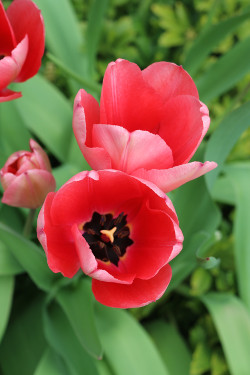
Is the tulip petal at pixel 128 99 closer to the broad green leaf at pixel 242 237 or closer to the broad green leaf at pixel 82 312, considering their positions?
the broad green leaf at pixel 82 312

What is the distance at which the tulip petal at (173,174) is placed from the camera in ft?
2.23

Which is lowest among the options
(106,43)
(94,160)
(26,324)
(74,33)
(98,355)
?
(26,324)

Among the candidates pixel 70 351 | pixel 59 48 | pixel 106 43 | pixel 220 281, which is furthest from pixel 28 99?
pixel 220 281

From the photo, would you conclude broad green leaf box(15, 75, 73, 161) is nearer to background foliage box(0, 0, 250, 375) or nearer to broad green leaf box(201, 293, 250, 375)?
background foliage box(0, 0, 250, 375)

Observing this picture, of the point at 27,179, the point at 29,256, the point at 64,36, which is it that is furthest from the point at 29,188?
the point at 64,36

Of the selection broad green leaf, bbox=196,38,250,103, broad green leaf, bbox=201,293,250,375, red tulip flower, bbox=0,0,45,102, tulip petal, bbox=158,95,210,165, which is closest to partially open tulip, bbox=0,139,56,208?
red tulip flower, bbox=0,0,45,102

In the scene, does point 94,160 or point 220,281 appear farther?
point 220,281

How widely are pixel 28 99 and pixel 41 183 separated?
603 mm

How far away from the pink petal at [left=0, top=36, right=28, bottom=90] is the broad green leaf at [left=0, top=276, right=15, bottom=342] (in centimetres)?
54

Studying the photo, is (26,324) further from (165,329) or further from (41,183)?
(41,183)

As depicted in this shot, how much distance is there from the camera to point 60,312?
1.25m

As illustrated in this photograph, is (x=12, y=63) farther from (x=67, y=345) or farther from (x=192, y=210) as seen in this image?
(x=67, y=345)

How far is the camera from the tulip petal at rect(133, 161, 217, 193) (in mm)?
681

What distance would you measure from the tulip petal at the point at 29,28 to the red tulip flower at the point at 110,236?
0.26 meters
